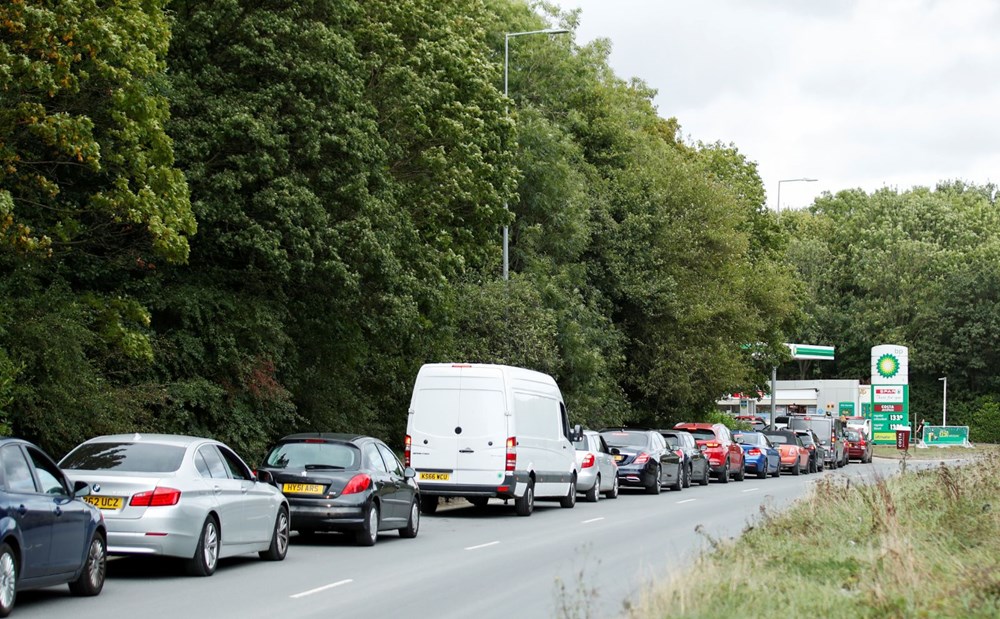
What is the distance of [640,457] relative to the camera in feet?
115

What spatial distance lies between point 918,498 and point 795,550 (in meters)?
7.02

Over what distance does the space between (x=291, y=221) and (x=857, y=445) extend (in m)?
41.7

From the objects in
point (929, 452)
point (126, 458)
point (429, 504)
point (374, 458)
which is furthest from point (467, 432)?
point (929, 452)

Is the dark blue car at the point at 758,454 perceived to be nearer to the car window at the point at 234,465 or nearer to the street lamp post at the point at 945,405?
the car window at the point at 234,465

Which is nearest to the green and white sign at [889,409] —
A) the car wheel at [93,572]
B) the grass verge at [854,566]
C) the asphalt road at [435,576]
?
the asphalt road at [435,576]

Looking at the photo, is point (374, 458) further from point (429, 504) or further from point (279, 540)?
point (429, 504)

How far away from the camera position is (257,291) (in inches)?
1166

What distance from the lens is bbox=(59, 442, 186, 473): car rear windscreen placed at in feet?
47.0

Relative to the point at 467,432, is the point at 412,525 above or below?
below

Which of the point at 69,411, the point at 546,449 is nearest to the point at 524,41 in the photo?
the point at 546,449

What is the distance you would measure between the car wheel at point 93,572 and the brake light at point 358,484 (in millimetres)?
5537

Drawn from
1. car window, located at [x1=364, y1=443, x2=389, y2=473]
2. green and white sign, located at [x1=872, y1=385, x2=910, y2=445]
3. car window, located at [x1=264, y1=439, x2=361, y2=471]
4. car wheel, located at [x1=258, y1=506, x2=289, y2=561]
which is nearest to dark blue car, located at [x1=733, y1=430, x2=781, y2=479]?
car window, located at [x1=364, y1=443, x2=389, y2=473]

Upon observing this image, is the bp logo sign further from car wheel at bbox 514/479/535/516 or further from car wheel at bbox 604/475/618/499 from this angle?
car wheel at bbox 514/479/535/516

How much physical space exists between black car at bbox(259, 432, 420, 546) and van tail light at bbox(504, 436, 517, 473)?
16.1 ft
